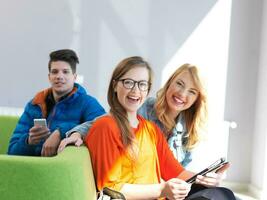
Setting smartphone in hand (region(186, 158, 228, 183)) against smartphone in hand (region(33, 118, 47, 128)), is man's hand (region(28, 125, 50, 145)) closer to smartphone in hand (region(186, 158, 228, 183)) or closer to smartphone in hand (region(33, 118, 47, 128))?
smartphone in hand (region(33, 118, 47, 128))

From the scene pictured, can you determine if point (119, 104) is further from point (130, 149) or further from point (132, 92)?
point (130, 149)

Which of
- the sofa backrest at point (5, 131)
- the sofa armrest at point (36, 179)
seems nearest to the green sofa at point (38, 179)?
the sofa armrest at point (36, 179)

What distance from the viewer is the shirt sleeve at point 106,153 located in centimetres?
150

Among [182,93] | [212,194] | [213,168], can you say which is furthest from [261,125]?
[212,194]

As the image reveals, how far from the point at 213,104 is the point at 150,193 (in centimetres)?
207

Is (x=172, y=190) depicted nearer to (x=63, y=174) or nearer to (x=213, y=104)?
(x=63, y=174)

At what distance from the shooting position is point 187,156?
2.08m

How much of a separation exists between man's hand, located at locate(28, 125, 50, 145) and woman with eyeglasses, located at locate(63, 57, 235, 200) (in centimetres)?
34

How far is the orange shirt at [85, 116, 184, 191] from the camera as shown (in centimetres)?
151

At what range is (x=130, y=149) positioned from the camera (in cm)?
157

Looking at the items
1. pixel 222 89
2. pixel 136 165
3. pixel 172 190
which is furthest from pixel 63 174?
pixel 222 89

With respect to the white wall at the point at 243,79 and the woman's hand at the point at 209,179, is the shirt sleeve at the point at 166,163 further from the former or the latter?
the white wall at the point at 243,79

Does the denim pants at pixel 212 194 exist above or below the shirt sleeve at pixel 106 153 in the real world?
below

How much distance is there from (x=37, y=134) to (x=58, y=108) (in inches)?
7.6
